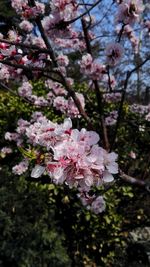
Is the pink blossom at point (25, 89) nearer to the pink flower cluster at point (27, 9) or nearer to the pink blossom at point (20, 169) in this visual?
the pink blossom at point (20, 169)

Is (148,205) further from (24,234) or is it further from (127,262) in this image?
(24,234)

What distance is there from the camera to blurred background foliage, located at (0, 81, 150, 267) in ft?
14.6

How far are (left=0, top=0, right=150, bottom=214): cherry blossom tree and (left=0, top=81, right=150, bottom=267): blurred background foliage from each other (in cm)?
38

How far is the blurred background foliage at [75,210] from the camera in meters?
4.46

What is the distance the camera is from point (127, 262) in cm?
519

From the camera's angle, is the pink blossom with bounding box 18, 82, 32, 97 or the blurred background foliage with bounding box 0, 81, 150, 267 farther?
the pink blossom with bounding box 18, 82, 32, 97

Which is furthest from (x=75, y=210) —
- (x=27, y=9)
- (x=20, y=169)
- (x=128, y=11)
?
(x=128, y=11)

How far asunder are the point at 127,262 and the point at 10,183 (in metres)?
1.50

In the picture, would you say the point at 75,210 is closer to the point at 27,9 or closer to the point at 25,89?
the point at 25,89

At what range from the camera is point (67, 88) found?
2.83m

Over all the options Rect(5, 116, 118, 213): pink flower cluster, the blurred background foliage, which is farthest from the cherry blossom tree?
the blurred background foliage

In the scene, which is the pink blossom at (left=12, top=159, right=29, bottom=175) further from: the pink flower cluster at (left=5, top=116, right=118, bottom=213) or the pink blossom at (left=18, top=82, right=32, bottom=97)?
the pink flower cluster at (left=5, top=116, right=118, bottom=213)

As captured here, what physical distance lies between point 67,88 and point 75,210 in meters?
3.13

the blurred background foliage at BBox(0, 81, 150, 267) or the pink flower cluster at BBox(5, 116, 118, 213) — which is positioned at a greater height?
the pink flower cluster at BBox(5, 116, 118, 213)
